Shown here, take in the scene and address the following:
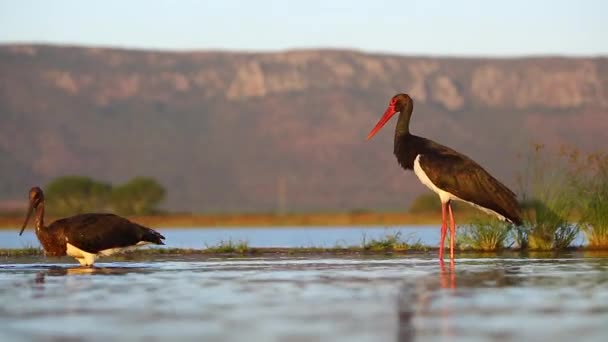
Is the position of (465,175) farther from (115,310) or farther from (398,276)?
(115,310)

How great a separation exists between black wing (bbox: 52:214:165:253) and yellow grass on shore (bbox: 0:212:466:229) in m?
43.2

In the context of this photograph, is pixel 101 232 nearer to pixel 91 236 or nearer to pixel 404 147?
pixel 91 236

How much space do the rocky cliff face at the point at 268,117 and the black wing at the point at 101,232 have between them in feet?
288

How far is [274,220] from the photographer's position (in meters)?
71.5

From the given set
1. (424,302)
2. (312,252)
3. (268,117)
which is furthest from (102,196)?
(424,302)

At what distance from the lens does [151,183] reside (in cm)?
8725

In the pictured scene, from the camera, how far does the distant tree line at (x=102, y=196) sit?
263 feet

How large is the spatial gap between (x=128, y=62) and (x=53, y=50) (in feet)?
26.3

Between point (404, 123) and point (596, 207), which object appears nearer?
point (404, 123)

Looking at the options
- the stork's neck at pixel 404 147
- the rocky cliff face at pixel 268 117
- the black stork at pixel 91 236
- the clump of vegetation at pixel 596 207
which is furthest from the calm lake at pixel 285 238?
the rocky cliff face at pixel 268 117

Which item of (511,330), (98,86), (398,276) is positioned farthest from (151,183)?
(511,330)

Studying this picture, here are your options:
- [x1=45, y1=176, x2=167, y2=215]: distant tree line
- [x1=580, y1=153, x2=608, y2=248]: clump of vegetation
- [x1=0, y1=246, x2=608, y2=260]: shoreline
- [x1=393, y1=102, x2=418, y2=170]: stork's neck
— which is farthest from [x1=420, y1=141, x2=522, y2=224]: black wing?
[x1=45, y1=176, x2=167, y2=215]: distant tree line

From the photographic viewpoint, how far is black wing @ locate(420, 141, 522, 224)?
2145cm

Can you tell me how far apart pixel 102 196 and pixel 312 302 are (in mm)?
70519
